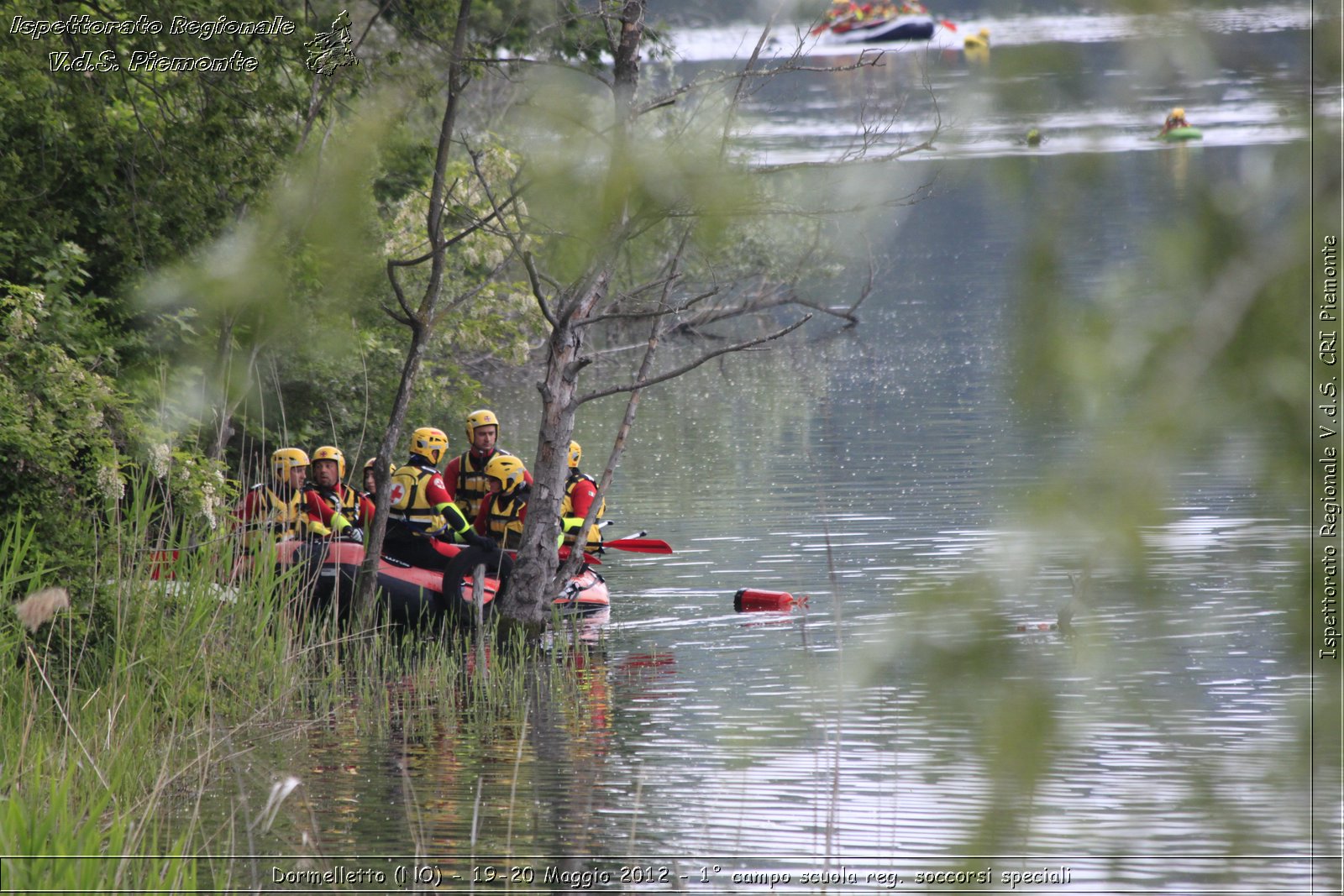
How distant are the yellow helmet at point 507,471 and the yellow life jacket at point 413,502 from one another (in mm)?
A: 649

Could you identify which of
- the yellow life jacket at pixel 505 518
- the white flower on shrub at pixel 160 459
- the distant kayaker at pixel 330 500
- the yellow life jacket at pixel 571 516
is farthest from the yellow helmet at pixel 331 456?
the white flower on shrub at pixel 160 459

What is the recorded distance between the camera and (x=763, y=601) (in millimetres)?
14266

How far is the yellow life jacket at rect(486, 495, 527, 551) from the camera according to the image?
14812 mm

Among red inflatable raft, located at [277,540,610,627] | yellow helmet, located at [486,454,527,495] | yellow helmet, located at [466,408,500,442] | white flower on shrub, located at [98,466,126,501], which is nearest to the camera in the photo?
white flower on shrub, located at [98,466,126,501]

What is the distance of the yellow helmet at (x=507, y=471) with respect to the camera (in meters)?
14.6

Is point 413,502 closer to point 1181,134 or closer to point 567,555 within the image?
point 567,555

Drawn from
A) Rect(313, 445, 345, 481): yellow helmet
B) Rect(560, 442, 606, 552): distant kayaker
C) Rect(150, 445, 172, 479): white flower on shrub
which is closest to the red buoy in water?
Rect(560, 442, 606, 552): distant kayaker

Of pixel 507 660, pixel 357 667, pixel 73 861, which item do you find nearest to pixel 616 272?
pixel 507 660

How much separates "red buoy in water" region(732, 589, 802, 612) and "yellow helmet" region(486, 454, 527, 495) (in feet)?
8.03

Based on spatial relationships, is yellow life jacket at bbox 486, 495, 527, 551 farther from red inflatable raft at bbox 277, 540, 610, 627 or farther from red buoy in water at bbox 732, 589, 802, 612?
red buoy in water at bbox 732, 589, 802, 612

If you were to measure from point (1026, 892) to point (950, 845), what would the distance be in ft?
0.45

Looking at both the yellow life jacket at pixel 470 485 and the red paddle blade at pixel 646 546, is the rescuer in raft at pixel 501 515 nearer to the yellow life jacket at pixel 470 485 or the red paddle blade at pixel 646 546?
the yellow life jacket at pixel 470 485

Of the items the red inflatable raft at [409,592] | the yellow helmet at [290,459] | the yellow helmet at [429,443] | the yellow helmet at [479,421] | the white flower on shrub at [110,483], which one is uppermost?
the yellow helmet at [479,421]

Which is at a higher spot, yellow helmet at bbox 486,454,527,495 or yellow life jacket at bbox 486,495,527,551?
yellow helmet at bbox 486,454,527,495
